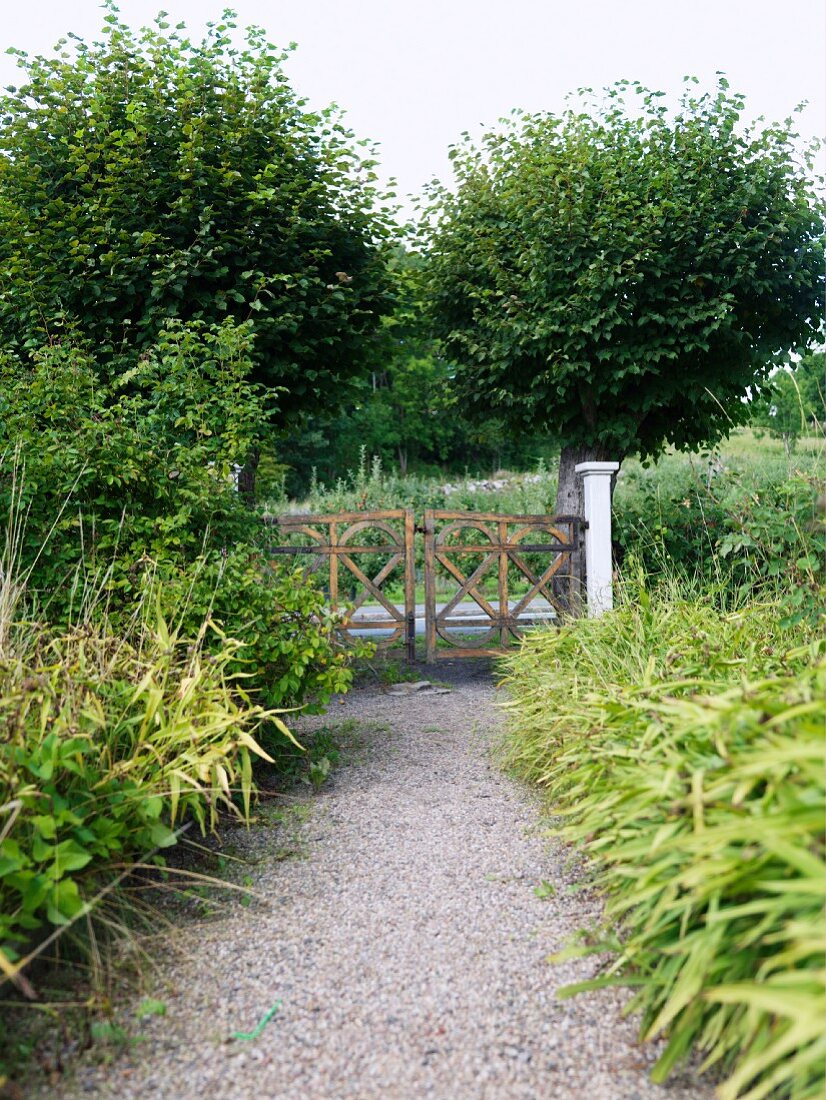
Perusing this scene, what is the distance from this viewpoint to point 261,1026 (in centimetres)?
227

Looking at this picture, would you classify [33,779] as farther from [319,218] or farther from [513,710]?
[319,218]

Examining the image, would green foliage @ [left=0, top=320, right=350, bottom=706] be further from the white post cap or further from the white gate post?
the white post cap

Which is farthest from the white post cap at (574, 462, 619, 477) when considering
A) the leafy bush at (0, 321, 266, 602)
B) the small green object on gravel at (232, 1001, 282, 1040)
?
the small green object on gravel at (232, 1001, 282, 1040)

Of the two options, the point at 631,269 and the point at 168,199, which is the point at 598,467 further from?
Answer: the point at 168,199

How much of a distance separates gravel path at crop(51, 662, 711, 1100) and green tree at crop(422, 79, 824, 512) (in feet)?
15.4

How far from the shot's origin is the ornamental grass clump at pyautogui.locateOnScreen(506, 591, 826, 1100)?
172 centimetres

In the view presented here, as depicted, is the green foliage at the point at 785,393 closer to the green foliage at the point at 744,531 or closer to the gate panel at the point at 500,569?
the green foliage at the point at 744,531

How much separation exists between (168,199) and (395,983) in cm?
626

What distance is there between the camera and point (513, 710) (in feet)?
15.3

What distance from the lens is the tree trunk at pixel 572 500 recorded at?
7906mm

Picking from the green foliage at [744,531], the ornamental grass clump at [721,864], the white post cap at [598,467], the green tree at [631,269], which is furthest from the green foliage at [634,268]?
the ornamental grass clump at [721,864]

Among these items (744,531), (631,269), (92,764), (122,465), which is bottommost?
(92,764)

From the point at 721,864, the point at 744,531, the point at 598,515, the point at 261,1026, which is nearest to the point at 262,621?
the point at 261,1026

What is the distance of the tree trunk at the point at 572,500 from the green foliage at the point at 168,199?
2701 mm
